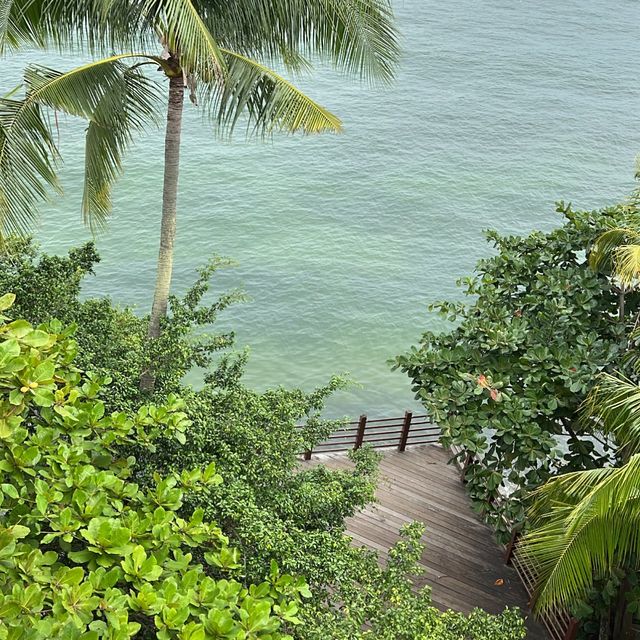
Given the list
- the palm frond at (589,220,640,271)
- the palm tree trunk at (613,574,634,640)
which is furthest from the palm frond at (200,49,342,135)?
the palm tree trunk at (613,574,634,640)

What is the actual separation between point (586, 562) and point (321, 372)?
15.7 m

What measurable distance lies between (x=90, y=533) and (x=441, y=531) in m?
7.49

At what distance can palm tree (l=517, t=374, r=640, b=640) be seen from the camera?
6.68 meters

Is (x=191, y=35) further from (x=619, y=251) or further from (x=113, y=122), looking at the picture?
(x=619, y=251)

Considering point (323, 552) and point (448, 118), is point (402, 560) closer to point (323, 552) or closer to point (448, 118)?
point (323, 552)

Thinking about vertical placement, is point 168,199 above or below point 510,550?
above

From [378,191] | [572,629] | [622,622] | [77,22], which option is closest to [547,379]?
[572,629]

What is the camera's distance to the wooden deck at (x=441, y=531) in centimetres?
1084

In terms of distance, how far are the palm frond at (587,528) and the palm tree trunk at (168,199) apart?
472cm

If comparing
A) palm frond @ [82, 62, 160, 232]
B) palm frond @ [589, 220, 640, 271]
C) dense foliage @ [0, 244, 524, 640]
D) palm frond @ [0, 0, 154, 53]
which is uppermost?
palm frond @ [0, 0, 154, 53]

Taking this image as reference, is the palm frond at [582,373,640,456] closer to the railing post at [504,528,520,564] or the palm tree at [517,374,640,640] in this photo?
the palm tree at [517,374,640,640]

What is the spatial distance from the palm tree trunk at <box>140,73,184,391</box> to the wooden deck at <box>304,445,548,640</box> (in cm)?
382

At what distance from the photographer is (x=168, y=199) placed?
10172mm

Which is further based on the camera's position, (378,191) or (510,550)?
(378,191)
